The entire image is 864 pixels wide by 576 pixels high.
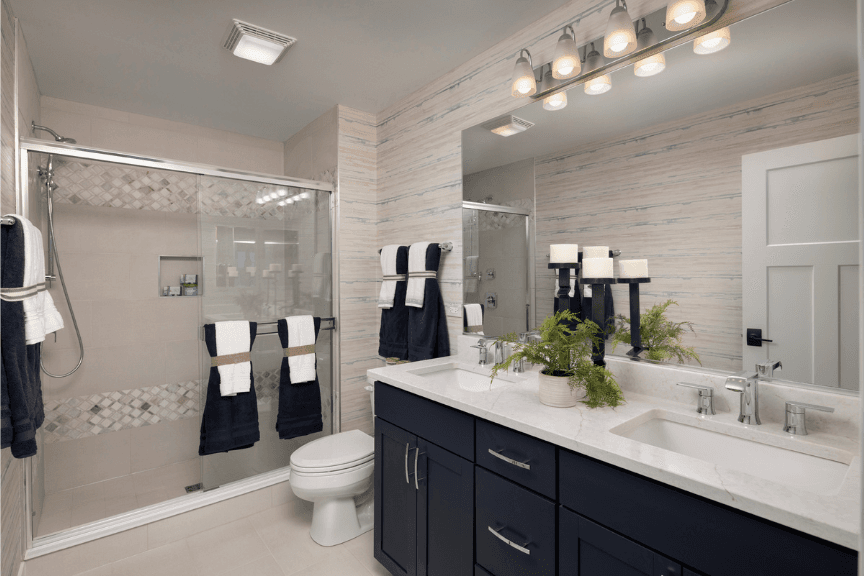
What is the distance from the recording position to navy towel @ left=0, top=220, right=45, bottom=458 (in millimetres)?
1302

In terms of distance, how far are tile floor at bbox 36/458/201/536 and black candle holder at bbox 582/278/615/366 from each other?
229 centimetres

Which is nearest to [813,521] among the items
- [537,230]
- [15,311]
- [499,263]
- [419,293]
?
[537,230]

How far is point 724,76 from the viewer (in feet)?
4.14

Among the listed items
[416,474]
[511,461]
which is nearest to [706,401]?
[511,461]

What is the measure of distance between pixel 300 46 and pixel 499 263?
4.57 feet

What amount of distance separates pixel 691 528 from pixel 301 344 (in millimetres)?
2008

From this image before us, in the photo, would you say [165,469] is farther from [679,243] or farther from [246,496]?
[679,243]

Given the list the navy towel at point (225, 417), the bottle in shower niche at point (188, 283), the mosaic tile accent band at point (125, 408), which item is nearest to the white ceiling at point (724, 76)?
the navy towel at point (225, 417)

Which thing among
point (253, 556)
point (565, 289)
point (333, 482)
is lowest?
point (253, 556)

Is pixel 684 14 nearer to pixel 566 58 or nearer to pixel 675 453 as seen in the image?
pixel 566 58

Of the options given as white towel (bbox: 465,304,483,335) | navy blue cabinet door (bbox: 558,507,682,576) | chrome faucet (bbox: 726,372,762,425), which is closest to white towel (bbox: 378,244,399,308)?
white towel (bbox: 465,304,483,335)

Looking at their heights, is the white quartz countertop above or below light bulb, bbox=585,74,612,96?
below

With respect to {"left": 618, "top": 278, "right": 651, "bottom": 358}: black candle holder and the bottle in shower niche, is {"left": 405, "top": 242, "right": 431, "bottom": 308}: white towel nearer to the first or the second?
{"left": 618, "top": 278, "right": 651, "bottom": 358}: black candle holder

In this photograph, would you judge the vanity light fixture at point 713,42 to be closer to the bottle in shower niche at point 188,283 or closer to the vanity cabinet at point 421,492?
the vanity cabinet at point 421,492
